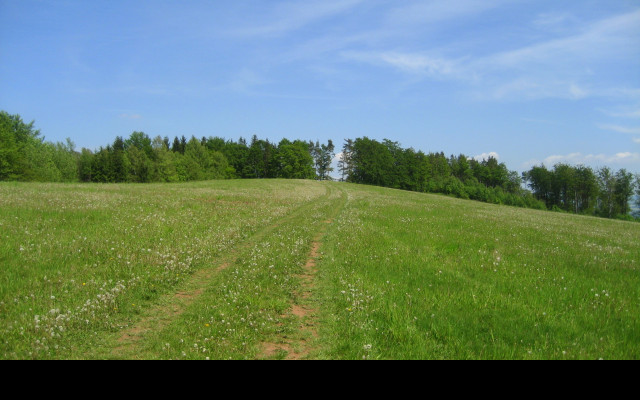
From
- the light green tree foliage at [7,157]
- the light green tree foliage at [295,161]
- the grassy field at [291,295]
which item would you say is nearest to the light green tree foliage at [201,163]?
the light green tree foliage at [295,161]

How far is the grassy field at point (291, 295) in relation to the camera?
21.9 feet

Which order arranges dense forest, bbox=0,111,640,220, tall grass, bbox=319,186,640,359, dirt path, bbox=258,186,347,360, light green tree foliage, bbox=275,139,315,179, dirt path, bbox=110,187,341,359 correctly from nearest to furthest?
dirt path, bbox=258,186,347,360 < dirt path, bbox=110,187,341,359 < tall grass, bbox=319,186,640,359 < dense forest, bbox=0,111,640,220 < light green tree foliage, bbox=275,139,315,179

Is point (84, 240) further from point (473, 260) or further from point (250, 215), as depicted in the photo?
point (473, 260)

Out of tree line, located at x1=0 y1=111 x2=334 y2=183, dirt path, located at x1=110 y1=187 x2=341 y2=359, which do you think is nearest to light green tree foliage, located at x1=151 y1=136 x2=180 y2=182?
tree line, located at x1=0 y1=111 x2=334 y2=183

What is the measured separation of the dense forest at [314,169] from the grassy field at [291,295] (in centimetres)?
8452

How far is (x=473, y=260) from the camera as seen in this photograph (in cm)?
1370

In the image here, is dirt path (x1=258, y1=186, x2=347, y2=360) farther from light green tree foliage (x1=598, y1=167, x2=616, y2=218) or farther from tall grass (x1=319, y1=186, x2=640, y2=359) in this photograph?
light green tree foliage (x1=598, y1=167, x2=616, y2=218)

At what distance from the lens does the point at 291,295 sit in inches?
371

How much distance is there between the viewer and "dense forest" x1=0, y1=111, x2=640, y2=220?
9538 cm

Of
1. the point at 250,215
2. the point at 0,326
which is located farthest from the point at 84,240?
the point at 250,215

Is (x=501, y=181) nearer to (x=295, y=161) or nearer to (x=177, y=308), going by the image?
(x=295, y=161)

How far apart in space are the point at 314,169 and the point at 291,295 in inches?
5260

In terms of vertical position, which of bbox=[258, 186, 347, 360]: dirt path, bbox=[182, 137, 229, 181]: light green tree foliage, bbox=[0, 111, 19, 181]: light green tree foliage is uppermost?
bbox=[182, 137, 229, 181]: light green tree foliage

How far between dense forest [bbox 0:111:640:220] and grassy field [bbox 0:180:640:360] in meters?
84.5
